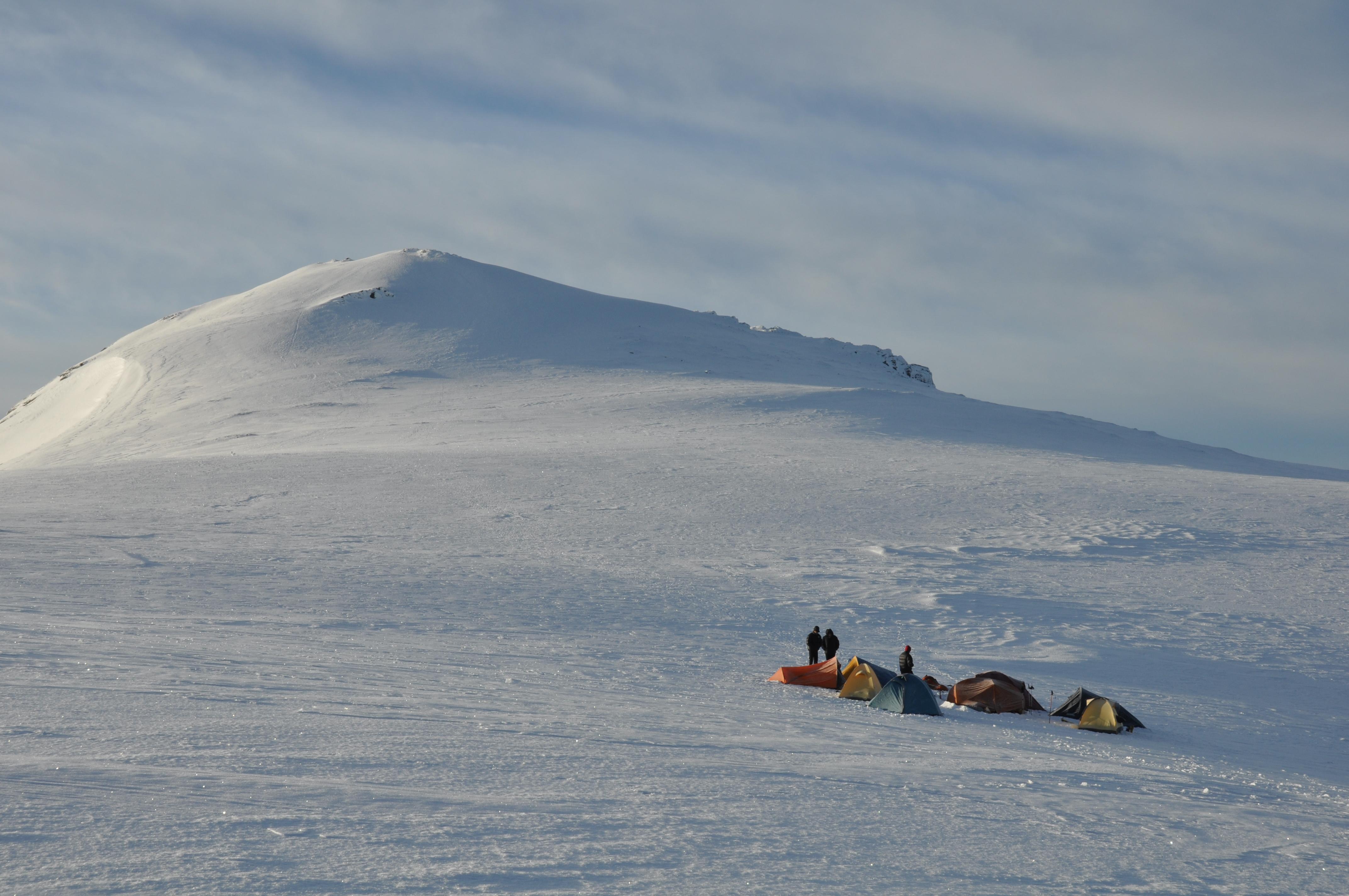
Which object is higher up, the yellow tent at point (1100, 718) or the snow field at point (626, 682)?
the snow field at point (626, 682)

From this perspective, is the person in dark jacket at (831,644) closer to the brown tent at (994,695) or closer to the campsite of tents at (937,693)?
the campsite of tents at (937,693)

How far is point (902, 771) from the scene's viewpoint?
9.30 meters

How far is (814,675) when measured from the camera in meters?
15.1

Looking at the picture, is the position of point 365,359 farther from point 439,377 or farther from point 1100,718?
point 1100,718

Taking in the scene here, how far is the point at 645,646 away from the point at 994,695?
18.3ft

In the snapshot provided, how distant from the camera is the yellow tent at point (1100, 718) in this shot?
13602 millimetres

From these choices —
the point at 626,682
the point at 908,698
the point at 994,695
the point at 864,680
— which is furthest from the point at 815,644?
the point at 626,682

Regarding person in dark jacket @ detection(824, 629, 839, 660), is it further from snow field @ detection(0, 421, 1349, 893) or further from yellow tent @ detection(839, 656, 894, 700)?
snow field @ detection(0, 421, 1349, 893)

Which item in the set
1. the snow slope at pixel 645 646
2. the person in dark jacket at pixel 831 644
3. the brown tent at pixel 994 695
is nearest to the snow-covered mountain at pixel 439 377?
the snow slope at pixel 645 646

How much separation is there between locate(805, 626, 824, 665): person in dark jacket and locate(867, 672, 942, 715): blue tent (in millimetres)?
1907

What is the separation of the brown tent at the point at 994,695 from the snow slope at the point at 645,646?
0.28 m

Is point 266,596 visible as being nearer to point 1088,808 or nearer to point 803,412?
point 1088,808

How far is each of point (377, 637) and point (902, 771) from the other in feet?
30.4

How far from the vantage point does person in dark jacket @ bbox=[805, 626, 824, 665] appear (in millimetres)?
15648
